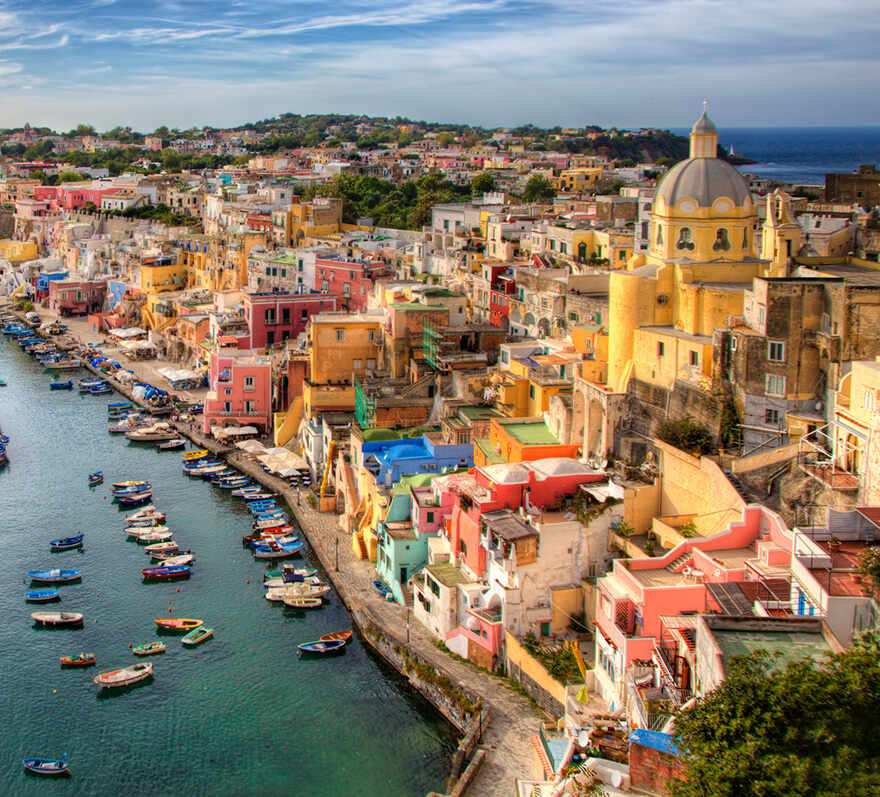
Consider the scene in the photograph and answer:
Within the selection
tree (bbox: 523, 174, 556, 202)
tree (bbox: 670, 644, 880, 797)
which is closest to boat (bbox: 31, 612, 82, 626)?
tree (bbox: 670, 644, 880, 797)

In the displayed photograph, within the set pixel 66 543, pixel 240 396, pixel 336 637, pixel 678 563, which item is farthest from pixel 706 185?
pixel 240 396

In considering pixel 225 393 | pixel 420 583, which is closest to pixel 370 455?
pixel 420 583

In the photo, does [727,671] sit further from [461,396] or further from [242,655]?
[461,396]

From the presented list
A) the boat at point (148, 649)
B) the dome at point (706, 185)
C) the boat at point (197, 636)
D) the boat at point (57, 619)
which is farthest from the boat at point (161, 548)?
the dome at point (706, 185)

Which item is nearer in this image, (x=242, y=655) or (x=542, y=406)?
(x=242, y=655)

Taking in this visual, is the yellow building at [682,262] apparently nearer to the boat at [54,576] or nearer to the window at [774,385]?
the window at [774,385]

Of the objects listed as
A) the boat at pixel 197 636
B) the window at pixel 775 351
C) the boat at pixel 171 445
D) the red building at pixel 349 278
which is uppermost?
the window at pixel 775 351

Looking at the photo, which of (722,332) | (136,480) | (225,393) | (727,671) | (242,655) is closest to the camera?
(727,671)

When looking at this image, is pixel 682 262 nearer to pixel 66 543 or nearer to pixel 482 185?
pixel 66 543
